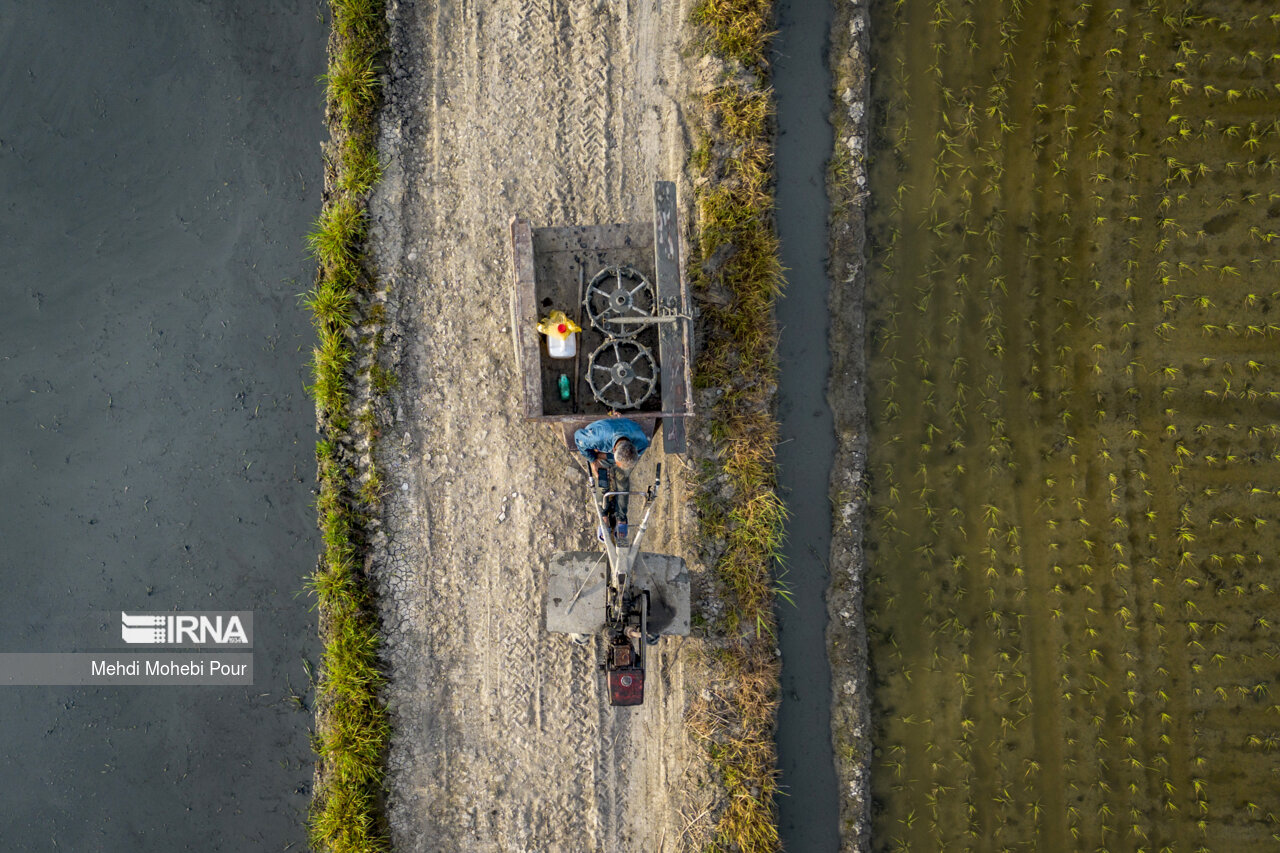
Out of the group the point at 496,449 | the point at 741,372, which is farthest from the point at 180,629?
the point at 741,372

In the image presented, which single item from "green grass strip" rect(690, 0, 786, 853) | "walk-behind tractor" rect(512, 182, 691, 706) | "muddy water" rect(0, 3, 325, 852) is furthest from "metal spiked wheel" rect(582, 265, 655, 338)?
"muddy water" rect(0, 3, 325, 852)

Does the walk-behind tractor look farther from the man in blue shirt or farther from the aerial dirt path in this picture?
the aerial dirt path

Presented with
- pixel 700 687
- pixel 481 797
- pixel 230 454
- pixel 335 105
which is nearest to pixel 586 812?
pixel 481 797

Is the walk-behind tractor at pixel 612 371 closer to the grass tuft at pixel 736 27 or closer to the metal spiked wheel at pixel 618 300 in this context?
the metal spiked wheel at pixel 618 300

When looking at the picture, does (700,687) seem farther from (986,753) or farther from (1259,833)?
(1259,833)

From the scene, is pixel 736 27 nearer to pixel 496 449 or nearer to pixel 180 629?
pixel 496 449

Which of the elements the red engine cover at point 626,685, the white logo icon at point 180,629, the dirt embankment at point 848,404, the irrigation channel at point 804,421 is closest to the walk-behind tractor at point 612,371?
the red engine cover at point 626,685
